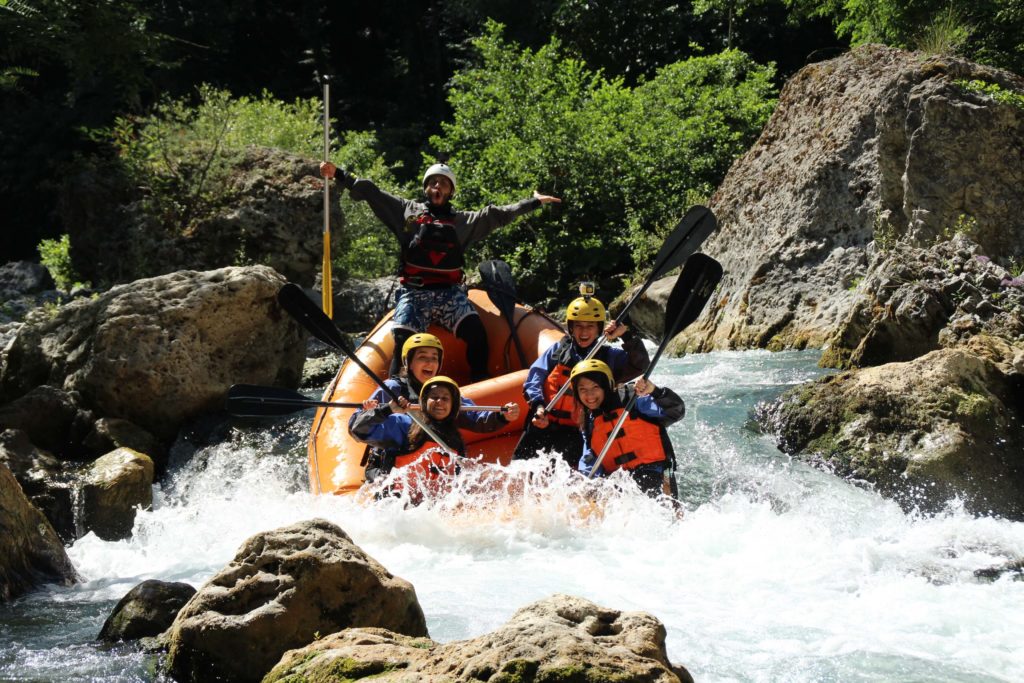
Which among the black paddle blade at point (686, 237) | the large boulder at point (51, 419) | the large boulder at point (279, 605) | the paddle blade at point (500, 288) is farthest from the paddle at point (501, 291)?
the large boulder at point (279, 605)

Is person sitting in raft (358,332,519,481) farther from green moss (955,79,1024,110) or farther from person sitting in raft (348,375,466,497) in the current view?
green moss (955,79,1024,110)

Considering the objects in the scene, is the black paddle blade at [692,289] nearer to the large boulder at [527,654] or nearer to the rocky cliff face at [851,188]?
the rocky cliff face at [851,188]

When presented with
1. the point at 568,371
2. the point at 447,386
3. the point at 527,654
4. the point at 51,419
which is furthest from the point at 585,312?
the point at 51,419

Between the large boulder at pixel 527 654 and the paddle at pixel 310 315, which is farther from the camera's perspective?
the paddle at pixel 310 315

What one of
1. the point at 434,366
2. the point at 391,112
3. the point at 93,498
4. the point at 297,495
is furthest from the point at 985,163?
the point at 391,112

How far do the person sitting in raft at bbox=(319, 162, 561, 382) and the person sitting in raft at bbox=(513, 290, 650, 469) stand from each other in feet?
3.24

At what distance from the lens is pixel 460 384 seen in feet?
22.7

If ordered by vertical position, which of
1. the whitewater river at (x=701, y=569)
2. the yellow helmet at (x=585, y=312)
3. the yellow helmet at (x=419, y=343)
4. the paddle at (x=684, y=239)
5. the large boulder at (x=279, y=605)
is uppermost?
the paddle at (x=684, y=239)

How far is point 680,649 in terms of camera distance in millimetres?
3678

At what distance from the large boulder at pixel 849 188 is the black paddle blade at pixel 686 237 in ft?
6.81

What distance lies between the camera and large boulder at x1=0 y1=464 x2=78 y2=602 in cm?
450

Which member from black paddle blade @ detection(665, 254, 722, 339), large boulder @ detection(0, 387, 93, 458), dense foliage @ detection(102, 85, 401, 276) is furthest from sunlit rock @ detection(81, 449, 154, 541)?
dense foliage @ detection(102, 85, 401, 276)

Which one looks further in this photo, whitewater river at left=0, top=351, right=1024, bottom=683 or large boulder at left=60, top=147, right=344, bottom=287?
large boulder at left=60, top=147, right=344, bottom=287

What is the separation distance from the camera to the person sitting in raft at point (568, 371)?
222 inches
